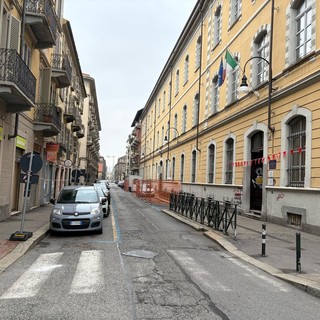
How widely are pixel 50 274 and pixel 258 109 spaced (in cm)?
1343

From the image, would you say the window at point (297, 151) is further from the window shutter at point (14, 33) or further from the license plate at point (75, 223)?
the window shutter at point (14, 33)

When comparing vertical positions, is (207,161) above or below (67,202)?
above

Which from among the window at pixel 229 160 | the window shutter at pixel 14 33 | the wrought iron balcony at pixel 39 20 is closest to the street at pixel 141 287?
the window shutter at pixel 14 33

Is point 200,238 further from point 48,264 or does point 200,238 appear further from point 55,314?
point 55,314

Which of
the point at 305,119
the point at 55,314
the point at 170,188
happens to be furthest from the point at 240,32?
the point at 55,314

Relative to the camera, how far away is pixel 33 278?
21.0ft

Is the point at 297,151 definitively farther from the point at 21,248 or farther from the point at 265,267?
the point at 21,248

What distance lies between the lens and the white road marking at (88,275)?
576 cm

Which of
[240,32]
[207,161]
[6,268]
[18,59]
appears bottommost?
[6,268]

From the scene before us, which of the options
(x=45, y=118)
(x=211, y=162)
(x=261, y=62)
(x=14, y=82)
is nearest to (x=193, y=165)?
(x=211, y=162)

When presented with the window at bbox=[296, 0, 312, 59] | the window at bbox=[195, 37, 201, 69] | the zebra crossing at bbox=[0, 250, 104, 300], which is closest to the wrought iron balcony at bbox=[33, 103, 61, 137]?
the zebra crossing at bbox=[0, 250, 104, 300]

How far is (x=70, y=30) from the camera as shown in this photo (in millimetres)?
28984

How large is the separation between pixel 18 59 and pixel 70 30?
18.5m

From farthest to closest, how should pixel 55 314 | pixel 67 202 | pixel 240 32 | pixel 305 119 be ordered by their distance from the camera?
pixel 240 32, pixel 305 119, pixel 67 202, pixel 55 314
